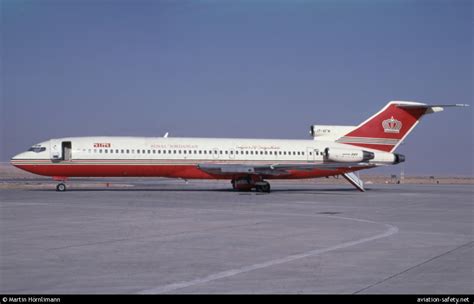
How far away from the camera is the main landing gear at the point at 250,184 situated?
37.3 m

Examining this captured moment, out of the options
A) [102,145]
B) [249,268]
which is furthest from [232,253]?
[102,145]

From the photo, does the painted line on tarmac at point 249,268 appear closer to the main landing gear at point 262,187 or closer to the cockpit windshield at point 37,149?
the main landing gear at point 262,187

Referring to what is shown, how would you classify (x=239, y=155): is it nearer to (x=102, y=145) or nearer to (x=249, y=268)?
(x=102, y=145)

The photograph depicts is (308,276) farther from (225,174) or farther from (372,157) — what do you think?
(372,157)

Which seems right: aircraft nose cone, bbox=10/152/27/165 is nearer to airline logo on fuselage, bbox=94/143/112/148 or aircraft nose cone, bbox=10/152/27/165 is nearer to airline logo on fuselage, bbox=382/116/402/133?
airline logo on fuselage, bbox=94/143/112/148

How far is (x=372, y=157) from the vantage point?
133ft

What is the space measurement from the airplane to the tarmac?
15.9 metres

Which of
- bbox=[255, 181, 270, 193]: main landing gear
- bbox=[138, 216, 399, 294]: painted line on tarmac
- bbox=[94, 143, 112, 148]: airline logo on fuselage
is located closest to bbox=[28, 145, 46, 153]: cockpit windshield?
bbox=[94, 143, 112, 148]: airline logo on fuselage

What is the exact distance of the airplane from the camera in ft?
116

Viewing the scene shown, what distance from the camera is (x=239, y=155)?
3903 centimetres

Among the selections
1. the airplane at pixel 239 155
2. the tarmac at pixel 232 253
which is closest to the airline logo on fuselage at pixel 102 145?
the airplane at pixel 239 155

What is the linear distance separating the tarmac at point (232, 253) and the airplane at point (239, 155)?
52.3ft

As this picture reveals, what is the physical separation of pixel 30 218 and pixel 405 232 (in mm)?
10721

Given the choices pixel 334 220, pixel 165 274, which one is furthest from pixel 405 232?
pixel 165 274
